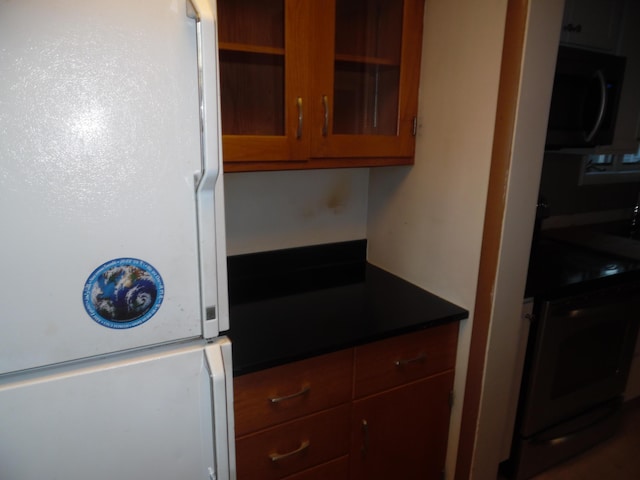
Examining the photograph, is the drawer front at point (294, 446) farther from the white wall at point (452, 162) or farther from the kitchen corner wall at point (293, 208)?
the kitchen corner wall at point (293, 208)

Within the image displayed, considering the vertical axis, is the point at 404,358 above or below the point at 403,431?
above

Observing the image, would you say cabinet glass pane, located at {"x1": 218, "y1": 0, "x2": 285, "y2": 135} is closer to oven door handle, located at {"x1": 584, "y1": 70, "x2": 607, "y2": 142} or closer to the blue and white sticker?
the blue and white sticker

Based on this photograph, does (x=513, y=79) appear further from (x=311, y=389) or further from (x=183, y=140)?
(x=311, y=389)

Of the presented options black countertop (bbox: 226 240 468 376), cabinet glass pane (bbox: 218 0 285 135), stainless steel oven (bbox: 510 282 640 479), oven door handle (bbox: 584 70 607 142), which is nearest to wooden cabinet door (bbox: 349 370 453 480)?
black countertop (bbox: 226 240 468 376)

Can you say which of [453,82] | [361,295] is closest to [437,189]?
[453,82]

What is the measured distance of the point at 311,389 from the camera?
1.17 meters

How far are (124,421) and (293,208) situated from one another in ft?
3.21

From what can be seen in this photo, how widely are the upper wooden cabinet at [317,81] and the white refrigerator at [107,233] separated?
38 centimetres

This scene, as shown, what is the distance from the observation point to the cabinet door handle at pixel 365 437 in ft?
4.22

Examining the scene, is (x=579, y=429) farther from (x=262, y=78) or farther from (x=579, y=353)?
(x=262, y=78)

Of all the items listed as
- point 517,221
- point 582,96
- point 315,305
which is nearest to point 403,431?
point 315,305

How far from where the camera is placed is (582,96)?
149cm

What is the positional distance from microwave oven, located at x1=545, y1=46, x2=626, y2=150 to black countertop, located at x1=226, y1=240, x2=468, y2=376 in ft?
2.53

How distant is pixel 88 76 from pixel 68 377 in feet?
1.75
